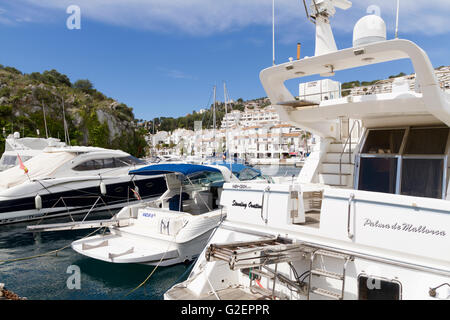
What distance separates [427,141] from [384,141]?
30.2 inches

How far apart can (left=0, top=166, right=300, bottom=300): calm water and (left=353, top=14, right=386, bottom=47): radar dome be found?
648cm

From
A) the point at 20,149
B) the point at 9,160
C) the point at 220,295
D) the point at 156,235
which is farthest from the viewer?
the point at 20,149

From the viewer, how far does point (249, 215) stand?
5.46 m

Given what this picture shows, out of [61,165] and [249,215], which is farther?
[61,165]

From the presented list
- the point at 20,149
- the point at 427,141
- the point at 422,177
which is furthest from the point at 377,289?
the point at 20,149

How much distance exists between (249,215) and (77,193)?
12900mm

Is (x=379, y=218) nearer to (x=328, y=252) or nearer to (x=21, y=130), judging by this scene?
(x=328, y=252)

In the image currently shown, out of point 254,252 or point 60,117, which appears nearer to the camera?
point 254,252

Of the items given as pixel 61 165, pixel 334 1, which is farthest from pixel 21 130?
pixel 334 1

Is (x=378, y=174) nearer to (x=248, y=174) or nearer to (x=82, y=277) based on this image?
(x=82, y=277)

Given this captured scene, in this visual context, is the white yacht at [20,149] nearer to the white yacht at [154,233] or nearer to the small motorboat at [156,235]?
the white yacht at [154,233]

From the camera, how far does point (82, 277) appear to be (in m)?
8.30

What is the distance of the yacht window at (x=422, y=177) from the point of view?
18.1 feet
